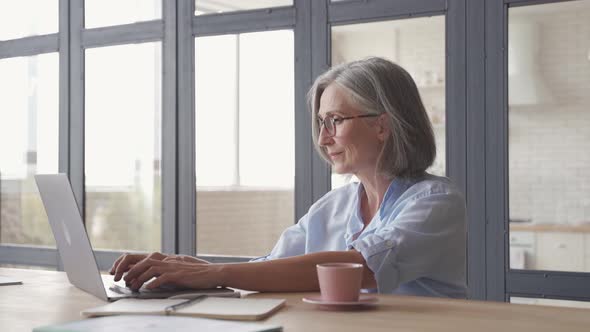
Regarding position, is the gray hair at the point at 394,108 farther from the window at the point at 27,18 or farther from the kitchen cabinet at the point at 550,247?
the window at the point at 27,18

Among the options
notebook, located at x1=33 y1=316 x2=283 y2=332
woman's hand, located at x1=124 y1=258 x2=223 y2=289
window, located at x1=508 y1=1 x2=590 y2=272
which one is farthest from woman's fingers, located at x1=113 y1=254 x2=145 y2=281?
window, located at x1=508 y1=1 x2=590 y2=272

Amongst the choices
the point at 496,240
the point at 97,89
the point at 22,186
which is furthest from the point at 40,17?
the point at 496,240

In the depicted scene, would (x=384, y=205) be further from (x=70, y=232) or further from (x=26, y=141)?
(x=26, y=141)

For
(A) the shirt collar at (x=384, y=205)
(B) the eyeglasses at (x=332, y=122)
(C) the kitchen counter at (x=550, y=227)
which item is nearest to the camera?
(A) the shirt collar at (x=384, y=205)

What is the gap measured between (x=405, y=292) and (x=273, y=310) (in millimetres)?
558

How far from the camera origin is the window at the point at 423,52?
325cm

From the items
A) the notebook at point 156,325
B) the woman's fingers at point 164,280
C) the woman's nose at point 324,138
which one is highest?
the woman's nose at point 324,138

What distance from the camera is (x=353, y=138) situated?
2031mm

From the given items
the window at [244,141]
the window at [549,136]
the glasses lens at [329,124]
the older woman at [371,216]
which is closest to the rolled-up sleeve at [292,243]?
the older woman at [371,216]

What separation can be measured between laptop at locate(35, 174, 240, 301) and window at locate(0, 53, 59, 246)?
277cm

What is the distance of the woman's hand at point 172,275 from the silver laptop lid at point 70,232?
0.27 ft

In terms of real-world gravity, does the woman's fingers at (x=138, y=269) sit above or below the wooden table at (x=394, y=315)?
above

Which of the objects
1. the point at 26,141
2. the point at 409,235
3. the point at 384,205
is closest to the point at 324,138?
the point at 384,205

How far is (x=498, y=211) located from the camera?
3.12 m
